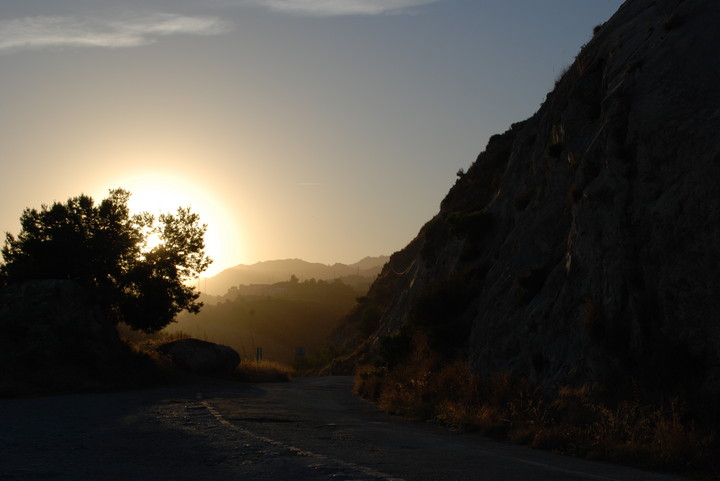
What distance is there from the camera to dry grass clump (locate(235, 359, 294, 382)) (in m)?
37.5

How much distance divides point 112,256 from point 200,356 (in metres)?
6.95

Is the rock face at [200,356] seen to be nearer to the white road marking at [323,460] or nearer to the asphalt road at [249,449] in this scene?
the asphalt road at [249,449]

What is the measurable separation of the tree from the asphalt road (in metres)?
13.9

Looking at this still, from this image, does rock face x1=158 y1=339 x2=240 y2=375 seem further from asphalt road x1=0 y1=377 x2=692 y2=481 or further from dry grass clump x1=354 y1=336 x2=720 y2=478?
asphalt road x1=0 y1=377 x2=692 y2=481

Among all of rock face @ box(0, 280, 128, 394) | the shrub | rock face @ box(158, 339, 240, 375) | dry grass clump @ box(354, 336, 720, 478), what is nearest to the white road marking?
dry grass clump @ box(354, 336, 720, 478)

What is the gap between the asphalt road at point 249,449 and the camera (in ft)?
28.7

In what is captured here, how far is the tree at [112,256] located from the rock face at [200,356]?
182 cm

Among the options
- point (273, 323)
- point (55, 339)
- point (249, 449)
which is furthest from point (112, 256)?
point (273, 323)

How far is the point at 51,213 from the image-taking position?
3147 centimetres

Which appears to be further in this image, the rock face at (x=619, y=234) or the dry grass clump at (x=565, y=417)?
the rock face at (x=619, y=234)

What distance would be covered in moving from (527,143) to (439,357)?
1019cm

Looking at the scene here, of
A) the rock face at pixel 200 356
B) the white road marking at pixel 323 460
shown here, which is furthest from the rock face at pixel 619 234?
the rock face at pixel 200 356

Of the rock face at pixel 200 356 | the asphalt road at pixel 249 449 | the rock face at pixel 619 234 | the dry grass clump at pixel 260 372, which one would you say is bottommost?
the dry grass clump at pixel 260 372

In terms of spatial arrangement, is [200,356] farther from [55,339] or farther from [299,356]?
[299,356]
